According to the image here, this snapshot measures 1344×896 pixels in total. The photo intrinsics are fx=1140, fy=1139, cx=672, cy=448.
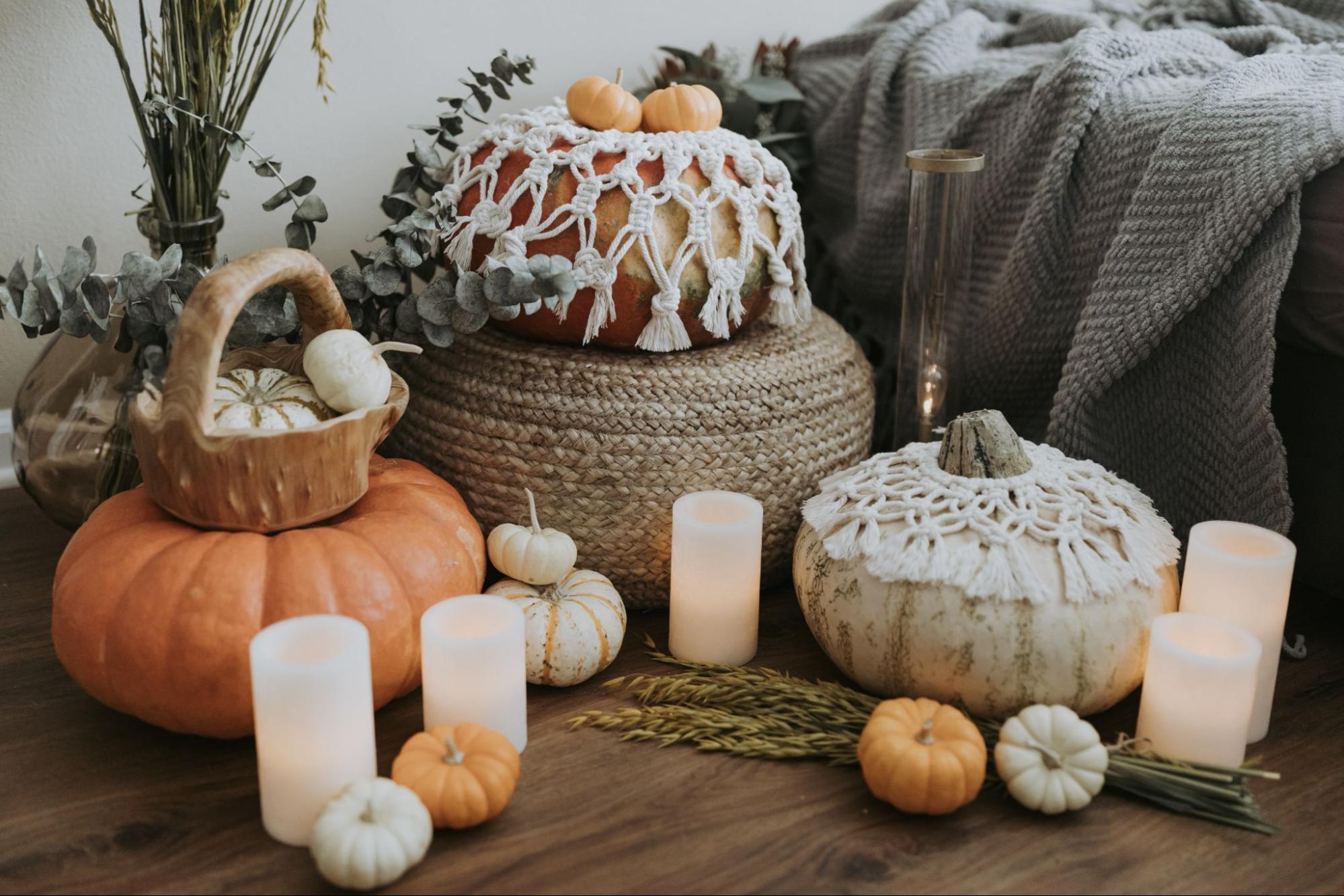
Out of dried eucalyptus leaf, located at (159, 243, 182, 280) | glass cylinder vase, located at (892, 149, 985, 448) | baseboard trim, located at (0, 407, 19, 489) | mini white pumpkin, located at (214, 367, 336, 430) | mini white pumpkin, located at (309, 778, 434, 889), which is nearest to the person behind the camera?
mini white pumpkin, located at (309, 778, 434, 889)

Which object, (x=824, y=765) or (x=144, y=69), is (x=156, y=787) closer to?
(x=824, y=765)

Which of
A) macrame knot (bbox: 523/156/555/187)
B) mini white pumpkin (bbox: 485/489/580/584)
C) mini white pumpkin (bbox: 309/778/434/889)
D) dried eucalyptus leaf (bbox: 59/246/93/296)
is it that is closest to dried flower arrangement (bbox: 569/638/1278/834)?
mini white pumpkin (bbox: 485/489/580/584)

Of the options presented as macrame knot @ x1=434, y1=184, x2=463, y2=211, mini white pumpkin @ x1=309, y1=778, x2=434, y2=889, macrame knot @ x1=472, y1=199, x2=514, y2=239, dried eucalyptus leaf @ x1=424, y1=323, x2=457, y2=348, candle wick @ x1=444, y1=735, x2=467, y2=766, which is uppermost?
macrame knot @ x1=434, y1=184, x2=463, y2=211

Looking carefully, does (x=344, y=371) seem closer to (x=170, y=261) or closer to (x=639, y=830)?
(x=170, y=261)

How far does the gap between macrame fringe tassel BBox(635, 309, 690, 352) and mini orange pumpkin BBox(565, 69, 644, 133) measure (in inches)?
9.8

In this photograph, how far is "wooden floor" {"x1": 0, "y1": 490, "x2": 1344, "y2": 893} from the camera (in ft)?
3.05

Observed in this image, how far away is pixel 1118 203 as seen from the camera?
4.60ft

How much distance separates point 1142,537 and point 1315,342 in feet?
0.99

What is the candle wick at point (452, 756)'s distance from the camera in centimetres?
96

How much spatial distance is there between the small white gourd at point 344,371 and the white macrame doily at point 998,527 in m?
0.48

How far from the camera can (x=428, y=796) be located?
0.95m

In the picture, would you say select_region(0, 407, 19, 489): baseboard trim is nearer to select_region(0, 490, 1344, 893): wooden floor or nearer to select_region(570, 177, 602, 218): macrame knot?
select_region(0, 490, 1344, 893): wooden floor

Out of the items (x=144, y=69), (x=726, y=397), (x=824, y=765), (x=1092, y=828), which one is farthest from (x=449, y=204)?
(x=1092, y=828)

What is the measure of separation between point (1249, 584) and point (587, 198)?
79cm
